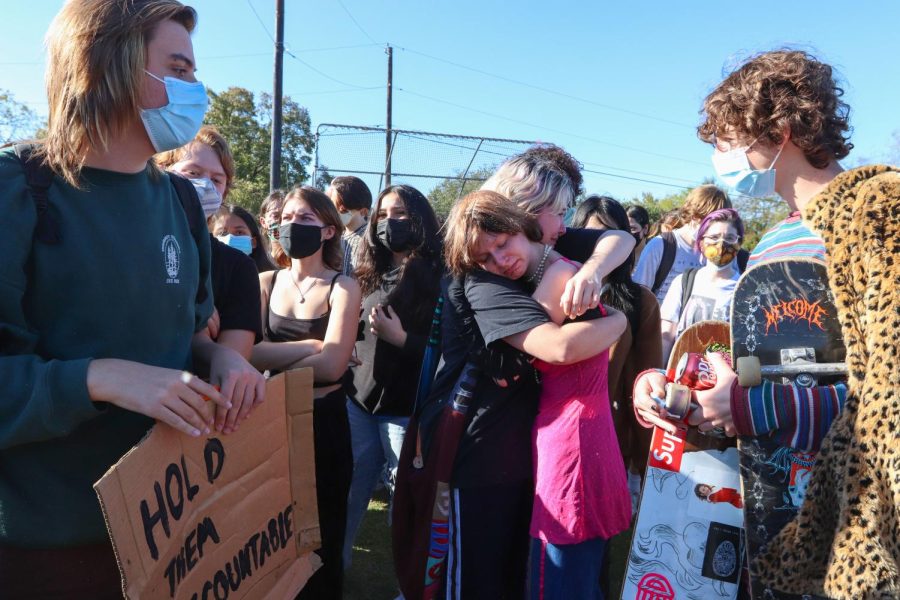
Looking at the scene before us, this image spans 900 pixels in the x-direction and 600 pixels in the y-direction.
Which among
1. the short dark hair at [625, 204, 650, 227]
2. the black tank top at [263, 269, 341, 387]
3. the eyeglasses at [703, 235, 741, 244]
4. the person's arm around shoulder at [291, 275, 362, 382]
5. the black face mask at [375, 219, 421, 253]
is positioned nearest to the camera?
the person's arm around shoulder at [291, 275, 362, 382]

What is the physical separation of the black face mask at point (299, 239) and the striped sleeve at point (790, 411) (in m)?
2.07

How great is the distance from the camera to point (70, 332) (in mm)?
1311

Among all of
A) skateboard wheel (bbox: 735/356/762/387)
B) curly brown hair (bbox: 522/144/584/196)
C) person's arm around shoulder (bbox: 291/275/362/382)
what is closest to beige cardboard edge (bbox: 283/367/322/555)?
person's arm around shoulder (bbox: 291/275/362/382)

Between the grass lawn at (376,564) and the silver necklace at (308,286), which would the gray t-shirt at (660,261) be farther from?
the silver necklace at (308,286)

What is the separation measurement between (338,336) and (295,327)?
1.00 ft

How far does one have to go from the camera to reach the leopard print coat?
51.6 inches

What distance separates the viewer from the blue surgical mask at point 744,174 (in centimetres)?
180

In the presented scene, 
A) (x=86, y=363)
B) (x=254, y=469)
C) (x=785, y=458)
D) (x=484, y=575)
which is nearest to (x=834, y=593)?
(x=785, y=458)

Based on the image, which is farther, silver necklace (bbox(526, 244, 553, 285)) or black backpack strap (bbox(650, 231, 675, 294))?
black backpack strap (bbox(650, 231, 675, 294))

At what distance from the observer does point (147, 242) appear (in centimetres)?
143

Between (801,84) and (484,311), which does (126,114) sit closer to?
(484,311)

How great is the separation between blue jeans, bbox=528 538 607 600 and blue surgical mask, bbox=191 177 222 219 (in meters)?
1.79

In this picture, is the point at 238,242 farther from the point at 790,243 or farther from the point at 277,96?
the point at 277,96

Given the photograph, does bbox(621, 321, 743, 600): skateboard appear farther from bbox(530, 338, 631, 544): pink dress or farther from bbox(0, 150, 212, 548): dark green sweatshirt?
bbox(0, 150, 212, 548): dark green sweatshirt
